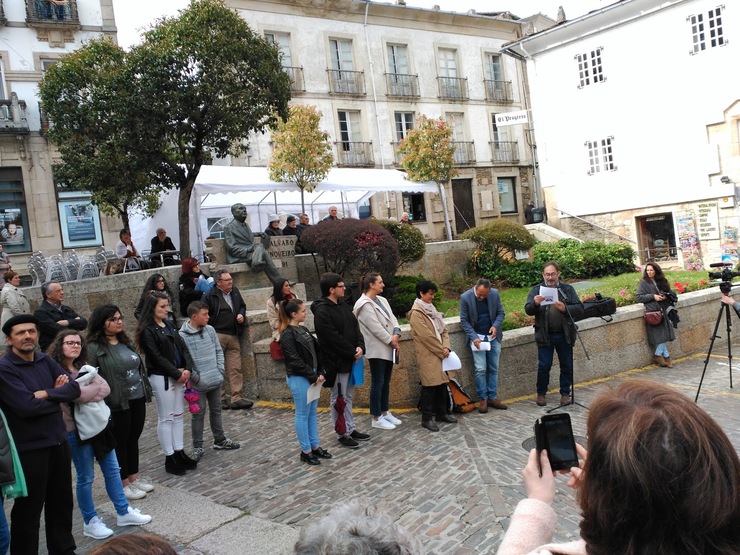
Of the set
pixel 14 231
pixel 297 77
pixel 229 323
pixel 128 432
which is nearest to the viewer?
pixel 128 432

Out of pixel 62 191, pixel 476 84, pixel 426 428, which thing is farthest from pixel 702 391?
pixel 476 84

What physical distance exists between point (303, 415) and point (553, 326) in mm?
3772

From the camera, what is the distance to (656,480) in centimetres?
139

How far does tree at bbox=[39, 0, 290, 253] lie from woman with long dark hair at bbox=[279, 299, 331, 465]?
711 cm

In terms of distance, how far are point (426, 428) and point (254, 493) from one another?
7.87ft

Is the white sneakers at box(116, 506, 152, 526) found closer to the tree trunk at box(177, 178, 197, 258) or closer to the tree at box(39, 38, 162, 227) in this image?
the tree trunk at box(177, 178, 197, 258)

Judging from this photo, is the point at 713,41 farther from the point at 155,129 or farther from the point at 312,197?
the point at 155,129

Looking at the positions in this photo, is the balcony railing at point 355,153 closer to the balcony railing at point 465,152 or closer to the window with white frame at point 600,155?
the balcony railing at point 465,152

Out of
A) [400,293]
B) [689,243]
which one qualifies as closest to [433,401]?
[400,293]

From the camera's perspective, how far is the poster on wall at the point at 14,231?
845 inches

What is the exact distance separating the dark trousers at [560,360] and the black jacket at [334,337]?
2.89 m

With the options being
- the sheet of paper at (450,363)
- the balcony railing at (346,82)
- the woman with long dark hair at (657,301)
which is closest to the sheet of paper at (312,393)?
the sheet of paper at (450,363)

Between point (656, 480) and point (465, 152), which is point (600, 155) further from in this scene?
point (656, 480)

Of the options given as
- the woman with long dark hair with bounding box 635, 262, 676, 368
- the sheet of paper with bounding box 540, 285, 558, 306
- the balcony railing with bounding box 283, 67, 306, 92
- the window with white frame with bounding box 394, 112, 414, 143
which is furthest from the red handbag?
the window with white frame with bounding box 394, 112, 414, 143
